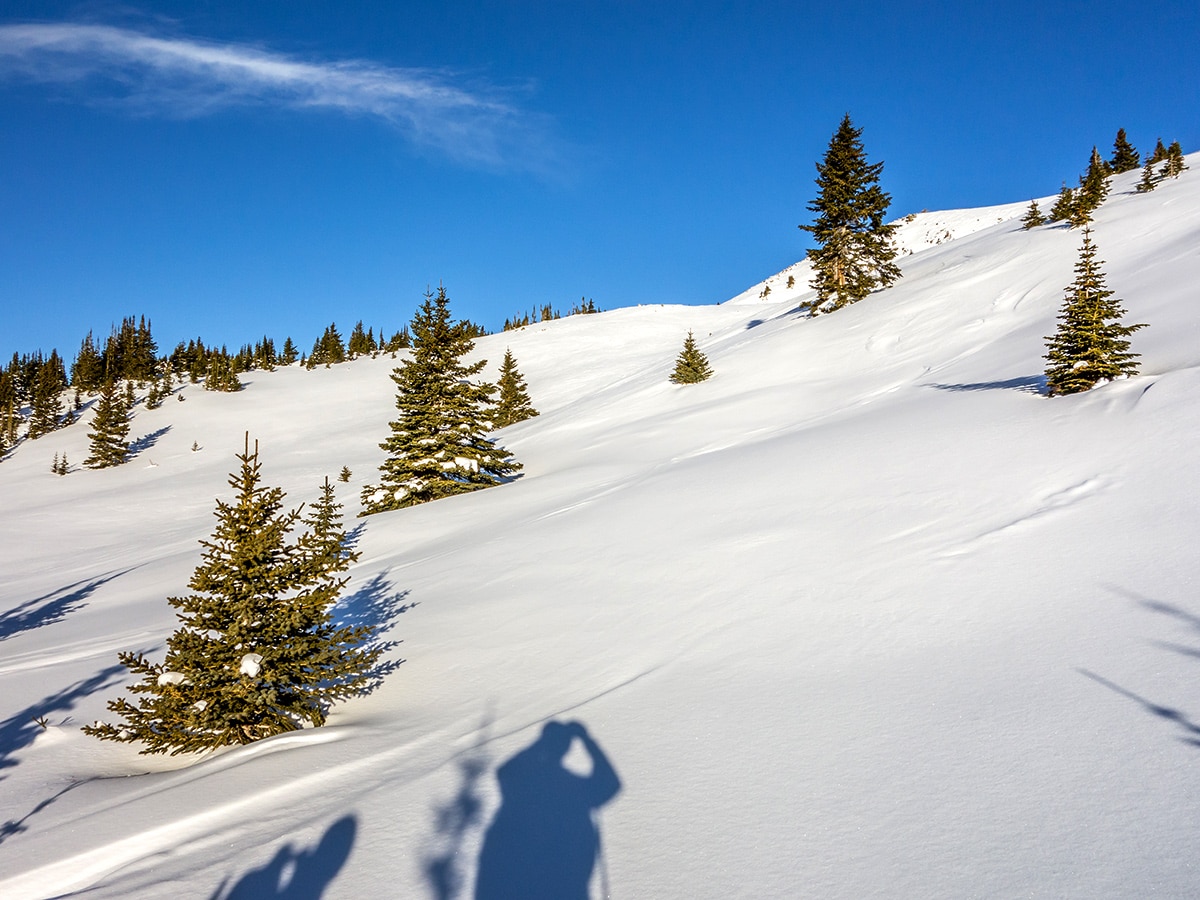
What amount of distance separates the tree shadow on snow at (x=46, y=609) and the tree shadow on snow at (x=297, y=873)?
500 inches

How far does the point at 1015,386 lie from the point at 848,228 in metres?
22.8

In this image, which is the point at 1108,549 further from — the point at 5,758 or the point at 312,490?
the point at 312,490

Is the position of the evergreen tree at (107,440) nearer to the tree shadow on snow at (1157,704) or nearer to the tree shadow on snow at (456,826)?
the tree shadow on snow at (456,826)

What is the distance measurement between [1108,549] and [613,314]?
70835mm

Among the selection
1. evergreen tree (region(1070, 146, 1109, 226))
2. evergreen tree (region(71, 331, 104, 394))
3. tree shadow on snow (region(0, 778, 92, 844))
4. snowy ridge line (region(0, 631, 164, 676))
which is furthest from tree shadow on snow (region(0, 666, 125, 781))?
evergreen tree (region(71, 331, 104, 394))

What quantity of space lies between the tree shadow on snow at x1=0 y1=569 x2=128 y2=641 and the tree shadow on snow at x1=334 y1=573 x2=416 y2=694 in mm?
7950

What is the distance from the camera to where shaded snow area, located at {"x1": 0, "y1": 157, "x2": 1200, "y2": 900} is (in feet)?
9.39

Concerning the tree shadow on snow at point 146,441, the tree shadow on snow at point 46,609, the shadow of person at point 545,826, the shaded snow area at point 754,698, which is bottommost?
the tree shadow on snow at point 46,609

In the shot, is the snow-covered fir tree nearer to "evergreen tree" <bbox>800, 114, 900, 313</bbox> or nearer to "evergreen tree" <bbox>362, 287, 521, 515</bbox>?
"evergreen tree" <bbox>362, 287, 521, 515</bbox>

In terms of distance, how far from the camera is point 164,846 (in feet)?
12.2

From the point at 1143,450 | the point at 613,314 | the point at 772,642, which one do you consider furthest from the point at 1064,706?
the point at 613,314

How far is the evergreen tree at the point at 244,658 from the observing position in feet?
16.5

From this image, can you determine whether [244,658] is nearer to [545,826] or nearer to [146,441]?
[545,826]

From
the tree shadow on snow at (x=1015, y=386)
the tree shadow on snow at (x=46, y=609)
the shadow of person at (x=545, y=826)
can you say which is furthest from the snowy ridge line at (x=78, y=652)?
the tree shadow on snow at (x=1015, y=386)
